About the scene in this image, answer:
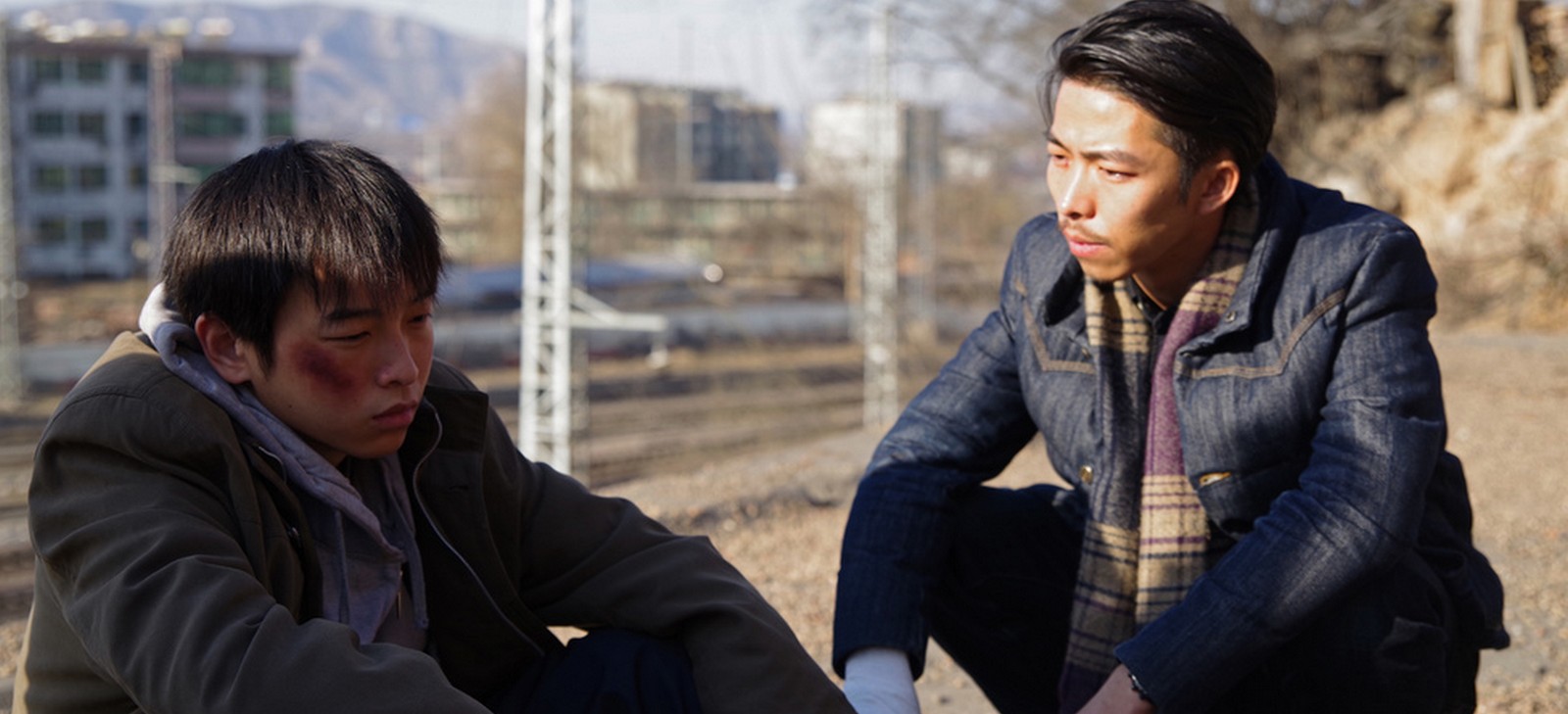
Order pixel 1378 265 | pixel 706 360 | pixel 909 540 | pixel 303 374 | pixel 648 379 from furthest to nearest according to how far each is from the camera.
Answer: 1. pixel 706 360
2. pixel 648 379
3. pixel 909 540
4. pixel 1378 265
5. pixel 303 374

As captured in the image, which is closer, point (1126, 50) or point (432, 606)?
point (432, 606)

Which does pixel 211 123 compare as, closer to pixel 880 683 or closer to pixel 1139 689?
pixel 880 683

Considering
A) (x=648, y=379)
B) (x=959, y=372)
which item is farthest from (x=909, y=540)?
(x=648, y=379)

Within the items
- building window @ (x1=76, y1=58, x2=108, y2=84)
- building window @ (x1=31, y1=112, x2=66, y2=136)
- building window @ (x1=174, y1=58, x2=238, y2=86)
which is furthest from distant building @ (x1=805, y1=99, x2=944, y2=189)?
building window @ (x1=31, y1=112, x2=66, y2=136)

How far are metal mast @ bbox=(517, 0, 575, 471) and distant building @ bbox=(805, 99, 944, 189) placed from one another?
666 cm

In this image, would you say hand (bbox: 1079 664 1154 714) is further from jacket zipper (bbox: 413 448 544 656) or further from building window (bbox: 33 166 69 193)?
building window (bbox: 33 166 69 193)

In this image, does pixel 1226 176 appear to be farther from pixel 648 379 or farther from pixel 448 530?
pixel 648 379

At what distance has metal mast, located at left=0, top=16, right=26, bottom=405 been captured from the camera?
22.0 meters

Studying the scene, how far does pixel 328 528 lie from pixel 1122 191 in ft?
3.78

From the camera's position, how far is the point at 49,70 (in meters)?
41.9

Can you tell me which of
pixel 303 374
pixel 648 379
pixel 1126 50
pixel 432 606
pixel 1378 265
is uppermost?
pixel 1126 50

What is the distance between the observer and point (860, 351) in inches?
1314

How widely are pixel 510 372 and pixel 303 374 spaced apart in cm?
2889

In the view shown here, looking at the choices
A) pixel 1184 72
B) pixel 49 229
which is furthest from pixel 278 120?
pixel 1184 72
